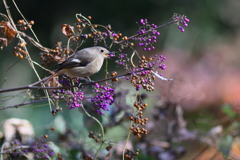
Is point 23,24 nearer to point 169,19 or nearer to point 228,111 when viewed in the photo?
point 228,111

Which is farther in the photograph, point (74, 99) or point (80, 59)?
point (80, 59)

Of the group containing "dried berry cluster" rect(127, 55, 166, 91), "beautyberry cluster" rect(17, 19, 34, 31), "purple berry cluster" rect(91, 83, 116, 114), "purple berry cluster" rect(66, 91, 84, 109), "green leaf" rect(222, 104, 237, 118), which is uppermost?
"green leaf" rect(222, 104, 237, 118)

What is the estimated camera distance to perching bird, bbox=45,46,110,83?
58.2 inches

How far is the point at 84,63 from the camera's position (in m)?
1.63

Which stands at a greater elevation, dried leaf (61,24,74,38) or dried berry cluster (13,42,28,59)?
dried leaf (61,24,74,38)

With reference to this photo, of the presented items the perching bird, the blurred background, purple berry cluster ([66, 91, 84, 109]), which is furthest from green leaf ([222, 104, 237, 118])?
the blurred background

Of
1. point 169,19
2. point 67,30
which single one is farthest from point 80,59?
point 169,19

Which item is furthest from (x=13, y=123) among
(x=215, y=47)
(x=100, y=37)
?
(x=215, y=47)

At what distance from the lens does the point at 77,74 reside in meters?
1.54

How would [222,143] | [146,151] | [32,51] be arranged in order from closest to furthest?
[222,143]
[146,151]
[32,51]

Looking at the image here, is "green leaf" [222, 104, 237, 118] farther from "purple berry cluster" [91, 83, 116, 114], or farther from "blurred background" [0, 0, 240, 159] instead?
"blurred background" [0, 0, 240, 159]

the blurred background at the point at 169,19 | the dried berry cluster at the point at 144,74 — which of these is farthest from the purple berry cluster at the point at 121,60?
the blurred background at the point at 169,19

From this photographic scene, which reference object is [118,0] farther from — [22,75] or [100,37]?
[100,37]

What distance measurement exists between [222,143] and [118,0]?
8.99 feet
